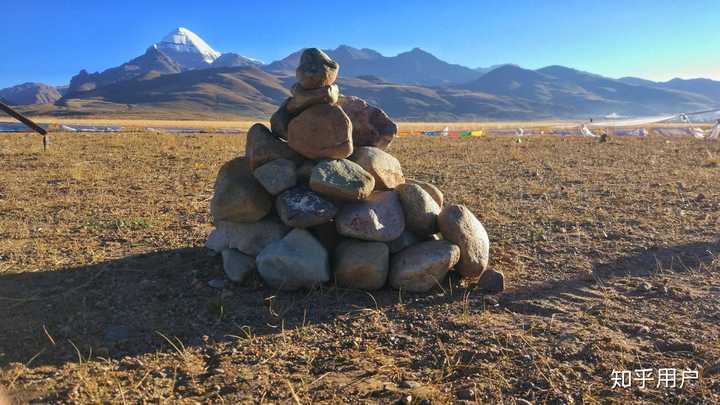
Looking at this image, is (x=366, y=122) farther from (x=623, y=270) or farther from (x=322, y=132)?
(x=623, y=270)

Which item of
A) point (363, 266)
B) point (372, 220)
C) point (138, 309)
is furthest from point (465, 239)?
point (138, 309)

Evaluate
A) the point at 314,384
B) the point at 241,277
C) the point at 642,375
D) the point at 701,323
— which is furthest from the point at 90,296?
the point at 701,323

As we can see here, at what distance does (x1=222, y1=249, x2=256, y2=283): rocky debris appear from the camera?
5406 mm

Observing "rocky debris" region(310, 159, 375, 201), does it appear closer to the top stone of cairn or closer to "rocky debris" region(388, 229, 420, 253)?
"rocky debris" region(388, 229, 420, 253)

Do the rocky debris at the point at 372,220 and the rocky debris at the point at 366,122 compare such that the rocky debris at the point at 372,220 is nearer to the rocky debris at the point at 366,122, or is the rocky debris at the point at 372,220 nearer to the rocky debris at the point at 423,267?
the rocky debris at the point at 423,267

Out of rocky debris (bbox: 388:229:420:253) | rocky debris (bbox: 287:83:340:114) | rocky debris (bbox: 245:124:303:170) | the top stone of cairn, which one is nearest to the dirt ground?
rocky debris (bbox: 388:229:420:253)

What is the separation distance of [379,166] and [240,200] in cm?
157

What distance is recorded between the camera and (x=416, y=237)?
5.81m

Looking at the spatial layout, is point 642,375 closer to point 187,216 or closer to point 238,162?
point 238,162

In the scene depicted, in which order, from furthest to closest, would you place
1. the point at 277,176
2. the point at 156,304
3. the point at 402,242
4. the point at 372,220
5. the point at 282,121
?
the point at 282,121 < the point at 277,176 < the point at 402,242 < the point at 372,220 < the point at 156,304

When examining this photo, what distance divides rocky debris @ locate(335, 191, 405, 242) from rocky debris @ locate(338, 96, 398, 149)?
3.95ft

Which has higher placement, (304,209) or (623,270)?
(304,209)

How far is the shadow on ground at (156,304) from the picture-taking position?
167 inches

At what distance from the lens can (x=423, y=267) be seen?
17.2ft
